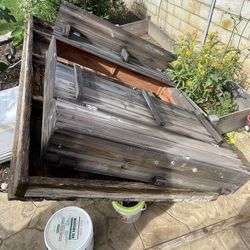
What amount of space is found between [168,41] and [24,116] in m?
5.03

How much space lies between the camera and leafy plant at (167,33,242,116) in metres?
4.34

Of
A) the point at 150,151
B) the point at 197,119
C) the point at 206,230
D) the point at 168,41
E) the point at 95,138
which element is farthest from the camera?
the point at 168,41

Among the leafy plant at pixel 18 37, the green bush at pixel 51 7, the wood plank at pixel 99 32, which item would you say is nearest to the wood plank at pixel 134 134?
the wood plank at pixel 99 32

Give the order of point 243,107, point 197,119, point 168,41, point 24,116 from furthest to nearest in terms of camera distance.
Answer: point 168,41 → point 243,107 → point 197,119 → point 24,116

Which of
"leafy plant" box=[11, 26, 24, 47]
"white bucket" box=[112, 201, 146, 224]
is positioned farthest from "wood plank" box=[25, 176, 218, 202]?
"leafy plant" box=[11, 26, 24, 47]

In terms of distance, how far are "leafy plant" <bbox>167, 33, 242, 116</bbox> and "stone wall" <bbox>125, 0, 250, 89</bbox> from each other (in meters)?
0.69

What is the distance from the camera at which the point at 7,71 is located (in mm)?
5797

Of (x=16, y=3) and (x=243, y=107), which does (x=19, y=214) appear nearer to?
(x=243, y=107)

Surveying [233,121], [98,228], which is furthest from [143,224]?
[233,121]

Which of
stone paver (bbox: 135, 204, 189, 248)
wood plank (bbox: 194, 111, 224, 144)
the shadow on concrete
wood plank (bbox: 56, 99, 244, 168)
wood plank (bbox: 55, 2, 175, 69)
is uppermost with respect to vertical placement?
wood plank (bbox: 55, 2, 175, 69)

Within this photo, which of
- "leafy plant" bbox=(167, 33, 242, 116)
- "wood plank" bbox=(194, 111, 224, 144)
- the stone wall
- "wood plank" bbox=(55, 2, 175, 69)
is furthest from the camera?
the stone wall

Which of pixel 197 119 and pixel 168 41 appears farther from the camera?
pixel 168 41

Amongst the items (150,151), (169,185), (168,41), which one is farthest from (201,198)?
(168,41)

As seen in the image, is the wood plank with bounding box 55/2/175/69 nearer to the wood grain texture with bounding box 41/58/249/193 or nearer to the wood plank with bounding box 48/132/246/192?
the wood grain texture with bounding box 41/58/249/193
